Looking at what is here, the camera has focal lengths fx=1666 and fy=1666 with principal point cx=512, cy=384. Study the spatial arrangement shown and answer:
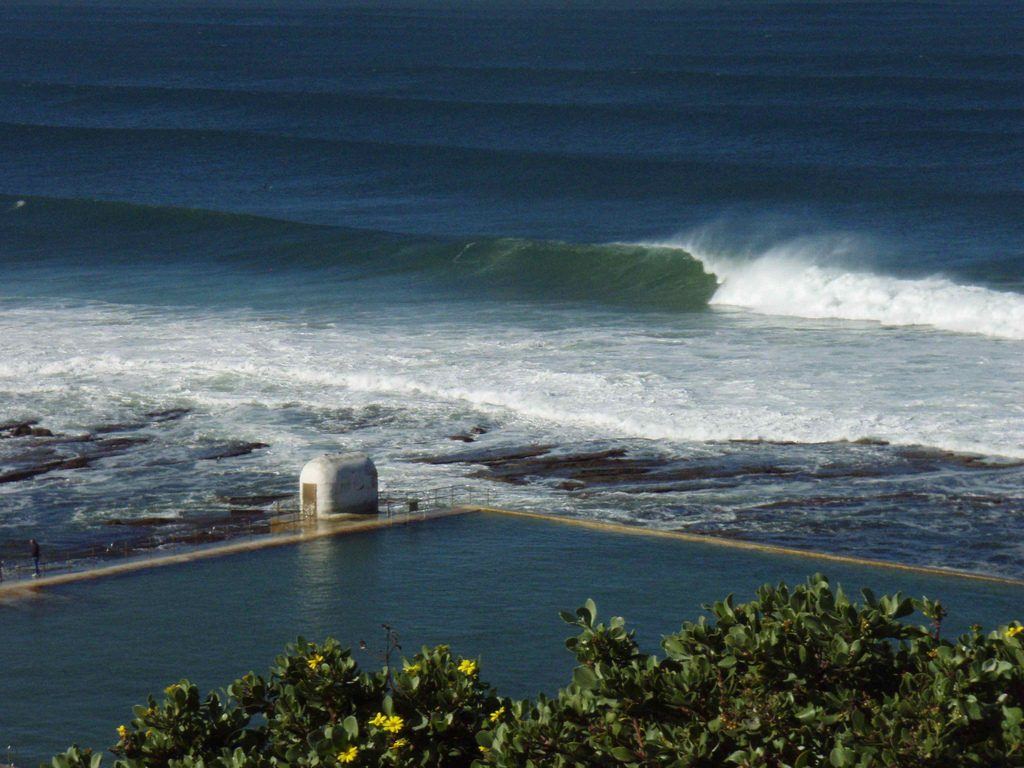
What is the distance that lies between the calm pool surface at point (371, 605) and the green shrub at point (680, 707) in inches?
187

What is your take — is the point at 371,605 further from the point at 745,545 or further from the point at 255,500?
the point at 255,500

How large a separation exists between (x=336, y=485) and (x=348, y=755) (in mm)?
14082

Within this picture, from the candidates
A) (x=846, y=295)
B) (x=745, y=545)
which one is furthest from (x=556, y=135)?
(x=745, y=545)

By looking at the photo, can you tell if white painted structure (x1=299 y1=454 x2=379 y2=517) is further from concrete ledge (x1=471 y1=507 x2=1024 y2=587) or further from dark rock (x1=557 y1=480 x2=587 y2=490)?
dark rock (x1=557 y1=480 x2=587 y2=490)

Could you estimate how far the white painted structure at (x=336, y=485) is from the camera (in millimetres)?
26500

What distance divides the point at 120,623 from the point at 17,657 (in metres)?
1.68

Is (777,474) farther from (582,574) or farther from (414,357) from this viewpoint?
(414,357)

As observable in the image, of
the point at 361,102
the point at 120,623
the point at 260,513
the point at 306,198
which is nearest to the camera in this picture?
the point at 120,623

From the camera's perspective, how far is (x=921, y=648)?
43.9 ft

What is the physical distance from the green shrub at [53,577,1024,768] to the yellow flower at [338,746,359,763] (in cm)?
1

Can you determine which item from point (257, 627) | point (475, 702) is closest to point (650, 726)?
point (475, 702)

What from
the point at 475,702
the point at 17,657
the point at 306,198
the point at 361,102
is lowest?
the point at 17,657

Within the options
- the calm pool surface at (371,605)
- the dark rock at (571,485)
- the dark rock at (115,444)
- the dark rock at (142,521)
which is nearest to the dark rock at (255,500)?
the dark rock at (142,521)

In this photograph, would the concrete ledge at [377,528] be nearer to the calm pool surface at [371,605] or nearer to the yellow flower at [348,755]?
the calm pool surface at [371,605]
